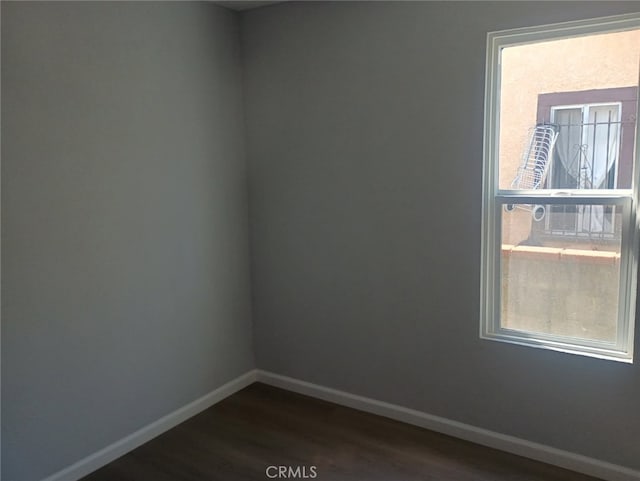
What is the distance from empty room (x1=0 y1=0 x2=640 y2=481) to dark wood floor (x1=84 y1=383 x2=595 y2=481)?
0.05ft

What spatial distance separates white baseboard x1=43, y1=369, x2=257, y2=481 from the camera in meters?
2.58

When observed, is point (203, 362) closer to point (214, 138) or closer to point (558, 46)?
point (214, 138)

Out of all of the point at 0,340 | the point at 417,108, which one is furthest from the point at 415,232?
the point at 0,340

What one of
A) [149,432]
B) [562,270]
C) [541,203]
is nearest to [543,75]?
[541,203]

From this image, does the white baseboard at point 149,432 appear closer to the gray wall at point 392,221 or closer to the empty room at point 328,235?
the empty room at point 328,235

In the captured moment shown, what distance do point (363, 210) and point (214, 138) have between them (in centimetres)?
106

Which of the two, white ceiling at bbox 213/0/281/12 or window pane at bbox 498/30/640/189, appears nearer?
window pane at bbox 498/30/640/189

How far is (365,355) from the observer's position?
3213 mm

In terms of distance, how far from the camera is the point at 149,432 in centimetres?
295

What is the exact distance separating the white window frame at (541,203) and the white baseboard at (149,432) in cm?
172

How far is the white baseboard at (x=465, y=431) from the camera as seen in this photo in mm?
2535

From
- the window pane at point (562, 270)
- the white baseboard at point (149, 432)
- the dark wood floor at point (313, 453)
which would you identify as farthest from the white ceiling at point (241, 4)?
the dark wood floor at point (313, 453)

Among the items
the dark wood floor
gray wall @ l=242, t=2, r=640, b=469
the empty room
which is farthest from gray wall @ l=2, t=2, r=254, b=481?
gray wall @ l=242, t=2, r=640, b=469

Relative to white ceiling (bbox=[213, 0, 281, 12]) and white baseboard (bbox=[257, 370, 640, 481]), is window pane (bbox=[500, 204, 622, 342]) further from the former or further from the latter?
white ceiling (bbox=[213, 0, 281, 12])
